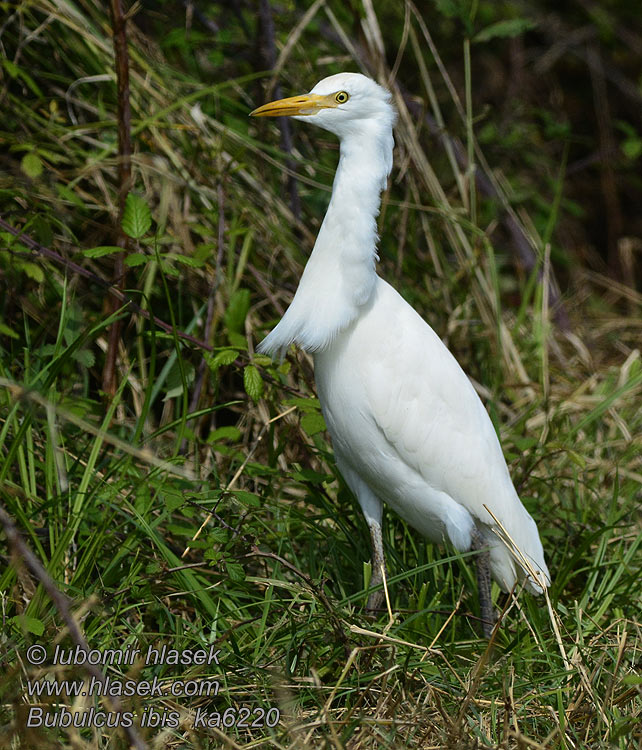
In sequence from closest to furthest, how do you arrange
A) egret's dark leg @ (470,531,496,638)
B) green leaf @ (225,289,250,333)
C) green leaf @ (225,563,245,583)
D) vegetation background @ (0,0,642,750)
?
vegetation background @ (0,0,642,750), green leaf @ (225,563,245,583), egret's dark leg @ (470,531,496,638), green leaf @ (225,289,250,333)

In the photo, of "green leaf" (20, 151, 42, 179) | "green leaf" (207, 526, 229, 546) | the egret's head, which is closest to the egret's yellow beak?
the egret's head

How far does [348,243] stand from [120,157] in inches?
35.5

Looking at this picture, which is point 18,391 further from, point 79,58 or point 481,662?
A: point 79,58

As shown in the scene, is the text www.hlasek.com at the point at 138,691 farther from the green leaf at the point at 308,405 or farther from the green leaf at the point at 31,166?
the green leaf at the point at 31,166

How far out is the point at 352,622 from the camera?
2.11m

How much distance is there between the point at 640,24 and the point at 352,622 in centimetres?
524

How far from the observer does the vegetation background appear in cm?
192

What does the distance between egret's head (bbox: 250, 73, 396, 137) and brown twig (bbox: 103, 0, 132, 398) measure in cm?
61

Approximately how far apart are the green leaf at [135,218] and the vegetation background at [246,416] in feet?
0.04

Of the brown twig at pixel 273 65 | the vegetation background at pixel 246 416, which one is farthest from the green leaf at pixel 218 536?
the brown twig at pixel 273 65

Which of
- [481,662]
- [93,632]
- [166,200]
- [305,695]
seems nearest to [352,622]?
[305,695]

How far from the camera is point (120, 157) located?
8.43ft

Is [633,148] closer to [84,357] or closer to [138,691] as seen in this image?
[84,357]

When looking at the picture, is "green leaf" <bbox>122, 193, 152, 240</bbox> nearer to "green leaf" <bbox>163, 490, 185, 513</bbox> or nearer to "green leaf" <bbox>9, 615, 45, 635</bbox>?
"green leaf" <bbox>163, 490, 185, 513</bbox>
